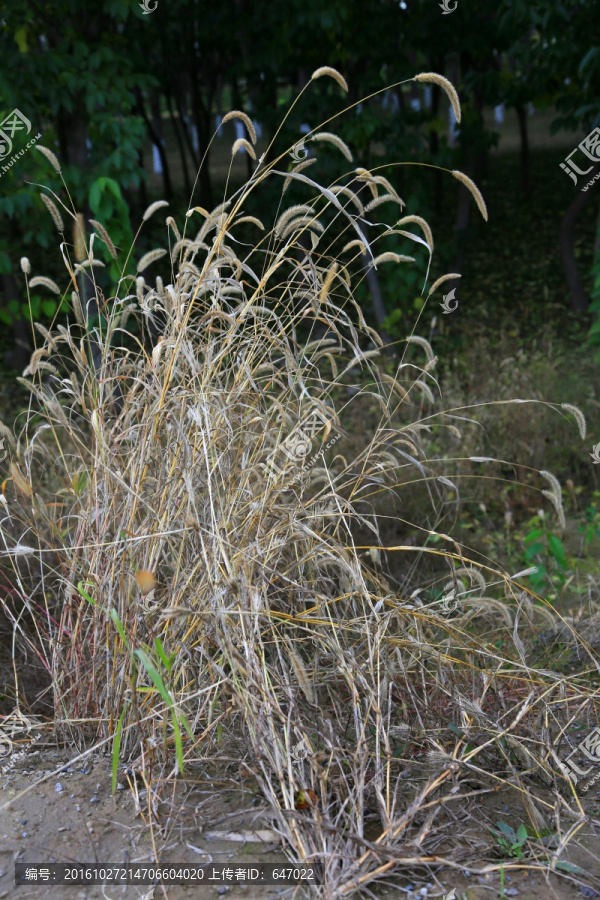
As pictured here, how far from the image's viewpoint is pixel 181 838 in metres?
1.71

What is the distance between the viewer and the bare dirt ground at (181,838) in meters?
1.61

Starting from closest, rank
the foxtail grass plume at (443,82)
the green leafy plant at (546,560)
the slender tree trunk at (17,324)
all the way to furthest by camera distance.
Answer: the foxtail grass plume at (443,82), the green leafy plant at (546,560), the slender tree trunk at (17,324)

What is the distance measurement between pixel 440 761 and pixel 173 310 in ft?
3.89

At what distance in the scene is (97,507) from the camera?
199 cm

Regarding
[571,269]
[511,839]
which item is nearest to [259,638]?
[511,839]

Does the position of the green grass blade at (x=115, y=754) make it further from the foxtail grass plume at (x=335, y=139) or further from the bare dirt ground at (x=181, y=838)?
→ the foxtail grass plume at (x=335, y=139)

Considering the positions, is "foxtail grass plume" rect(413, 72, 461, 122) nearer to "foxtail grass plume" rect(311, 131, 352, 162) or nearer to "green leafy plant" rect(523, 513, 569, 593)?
"foxtail grass plume" rect(311, 131, 352, 162)

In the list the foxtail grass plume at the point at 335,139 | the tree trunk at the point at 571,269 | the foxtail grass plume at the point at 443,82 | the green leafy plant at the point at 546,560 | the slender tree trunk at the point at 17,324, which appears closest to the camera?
the foxtail grass plume at the point at 443,82

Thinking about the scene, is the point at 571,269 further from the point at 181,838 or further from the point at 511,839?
the point at 181,838
